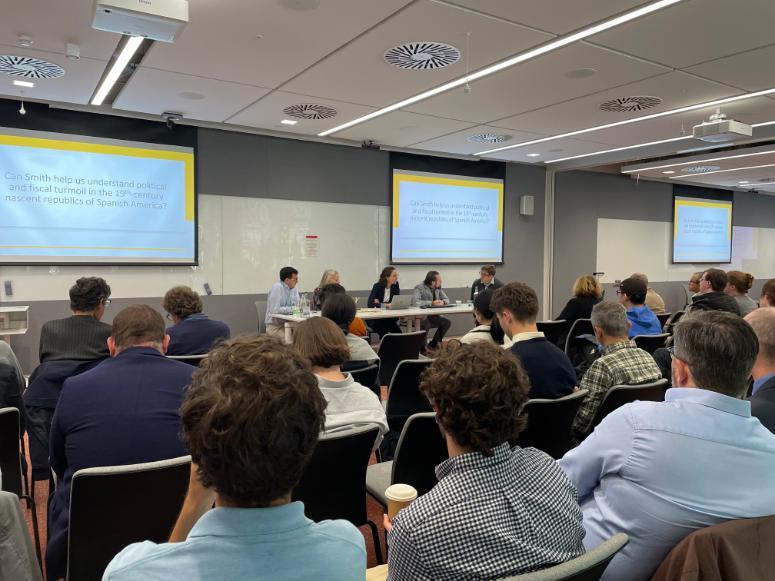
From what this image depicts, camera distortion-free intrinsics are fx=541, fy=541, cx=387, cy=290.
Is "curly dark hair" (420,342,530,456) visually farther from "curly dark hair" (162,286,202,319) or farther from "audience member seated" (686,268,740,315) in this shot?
"audience member seated" (686,268,740,315)

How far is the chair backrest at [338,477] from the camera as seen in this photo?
5.90ft

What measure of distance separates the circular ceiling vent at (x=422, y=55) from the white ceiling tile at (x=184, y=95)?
1565 millimetres

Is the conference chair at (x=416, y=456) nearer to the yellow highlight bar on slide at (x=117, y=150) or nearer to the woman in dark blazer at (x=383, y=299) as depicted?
the woman in dark blazer at (x=383, y=299)

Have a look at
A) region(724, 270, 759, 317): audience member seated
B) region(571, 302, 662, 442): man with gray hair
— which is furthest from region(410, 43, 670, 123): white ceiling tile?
region(571, 302, 662, 442): man with gray hair

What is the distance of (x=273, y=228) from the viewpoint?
7203 millimetres

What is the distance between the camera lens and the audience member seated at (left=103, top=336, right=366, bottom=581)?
29.9 inches

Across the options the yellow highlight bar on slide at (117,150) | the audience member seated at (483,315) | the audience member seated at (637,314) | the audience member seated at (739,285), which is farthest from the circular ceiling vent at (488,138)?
the audience member seated at (483,315)

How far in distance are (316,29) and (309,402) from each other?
3550 mm

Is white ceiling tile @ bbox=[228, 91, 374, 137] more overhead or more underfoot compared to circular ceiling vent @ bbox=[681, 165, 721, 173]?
more underfoot

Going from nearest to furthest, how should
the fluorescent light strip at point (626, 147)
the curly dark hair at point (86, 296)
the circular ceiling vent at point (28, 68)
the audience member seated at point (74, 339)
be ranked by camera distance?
the audience member seated at point (74, 339) < the curly dark hair at point (86, 296) < the circular ceiling vent at point (28, 68) < the fluorescent light strip at point (626, 147)

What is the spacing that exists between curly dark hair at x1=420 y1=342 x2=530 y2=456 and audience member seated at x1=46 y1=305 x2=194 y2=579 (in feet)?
2.90

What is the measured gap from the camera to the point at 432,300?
25.3 ft

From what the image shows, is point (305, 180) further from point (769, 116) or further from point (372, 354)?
point (769, 116)

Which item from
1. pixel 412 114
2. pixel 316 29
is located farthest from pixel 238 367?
pixel 412 114
